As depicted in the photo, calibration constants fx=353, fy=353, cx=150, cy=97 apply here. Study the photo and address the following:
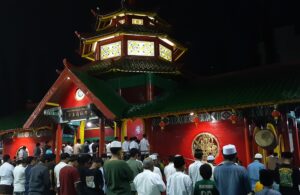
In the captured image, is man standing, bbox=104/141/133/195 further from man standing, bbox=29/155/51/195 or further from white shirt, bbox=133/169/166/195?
man standing, bbox=29/155/51/195

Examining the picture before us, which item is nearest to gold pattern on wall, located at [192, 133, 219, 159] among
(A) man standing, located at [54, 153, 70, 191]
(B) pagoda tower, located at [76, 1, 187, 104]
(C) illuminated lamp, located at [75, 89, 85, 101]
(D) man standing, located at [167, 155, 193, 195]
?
(B) pagoda tower, located at [76, 1, 187, 104]

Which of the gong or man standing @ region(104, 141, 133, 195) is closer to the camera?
man standing @ region(104, 141, 133, 195)

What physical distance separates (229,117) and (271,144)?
2458 millimetres

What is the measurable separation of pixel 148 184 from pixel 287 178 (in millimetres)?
2839

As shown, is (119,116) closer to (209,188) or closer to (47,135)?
(47,135)

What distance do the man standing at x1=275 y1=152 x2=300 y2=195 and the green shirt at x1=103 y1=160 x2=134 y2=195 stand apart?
3086 millimetres

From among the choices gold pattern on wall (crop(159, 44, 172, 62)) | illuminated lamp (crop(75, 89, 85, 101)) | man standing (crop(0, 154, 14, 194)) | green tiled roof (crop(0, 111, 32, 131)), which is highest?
gold pattern on wall (crop(159, 44, 172, 62))

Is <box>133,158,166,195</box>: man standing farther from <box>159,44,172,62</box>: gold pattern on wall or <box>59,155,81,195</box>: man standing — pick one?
<box>159,44,172,62</box>: gold pattern on wall

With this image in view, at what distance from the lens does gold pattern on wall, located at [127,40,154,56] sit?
2070 cm

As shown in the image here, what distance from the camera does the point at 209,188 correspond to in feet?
18.7

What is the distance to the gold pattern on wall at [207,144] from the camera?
635 inches

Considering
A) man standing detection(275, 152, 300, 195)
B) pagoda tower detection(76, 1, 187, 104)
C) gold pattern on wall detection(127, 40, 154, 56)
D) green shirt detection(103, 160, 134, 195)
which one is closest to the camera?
green shirt detection(103, 160, 134, 195)

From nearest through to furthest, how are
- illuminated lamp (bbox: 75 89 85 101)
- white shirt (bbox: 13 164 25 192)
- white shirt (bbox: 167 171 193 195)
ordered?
white shirt (bbox: 167 171 193 195) → white shirt (bbox: 13 164 25 192) → illuminated lamp (bbox: 75 89 85 101)

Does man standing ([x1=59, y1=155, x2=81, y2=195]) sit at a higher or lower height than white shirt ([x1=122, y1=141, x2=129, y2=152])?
lower
